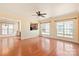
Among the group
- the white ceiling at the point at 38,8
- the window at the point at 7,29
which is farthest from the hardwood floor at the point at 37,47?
the white ceiling at the point at 38,8

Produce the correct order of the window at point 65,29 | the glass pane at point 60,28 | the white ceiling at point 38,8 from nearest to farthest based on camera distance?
the white ceiling at point 38,8 < the window at point 65,29 < the glass pane at point 60,28

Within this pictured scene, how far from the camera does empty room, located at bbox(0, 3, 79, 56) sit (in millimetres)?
3208

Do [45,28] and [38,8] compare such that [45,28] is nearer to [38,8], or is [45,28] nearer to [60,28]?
[60,28]

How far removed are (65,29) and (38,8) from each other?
0.99 meters

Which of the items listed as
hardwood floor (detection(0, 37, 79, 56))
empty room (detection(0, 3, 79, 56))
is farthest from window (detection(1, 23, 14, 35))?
hardwood floor (detection(0, 37, 79, 56))

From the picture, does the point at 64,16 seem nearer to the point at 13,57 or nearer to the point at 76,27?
the point at 76,27

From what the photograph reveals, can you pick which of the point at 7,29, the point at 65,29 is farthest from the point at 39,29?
the point at 7,29

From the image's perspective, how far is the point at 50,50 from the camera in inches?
136

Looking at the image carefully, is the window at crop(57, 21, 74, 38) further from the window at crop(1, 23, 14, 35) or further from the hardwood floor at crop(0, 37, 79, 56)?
the window at crop(1, 23, 14, 35)

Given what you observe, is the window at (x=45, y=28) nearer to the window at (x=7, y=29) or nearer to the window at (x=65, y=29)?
the window at (x=65, y=29)

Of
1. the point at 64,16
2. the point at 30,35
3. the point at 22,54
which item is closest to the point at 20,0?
the point at 30,35

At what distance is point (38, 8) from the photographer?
324 centimetres

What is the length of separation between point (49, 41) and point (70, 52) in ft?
2.26

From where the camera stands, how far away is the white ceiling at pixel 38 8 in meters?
3.15
